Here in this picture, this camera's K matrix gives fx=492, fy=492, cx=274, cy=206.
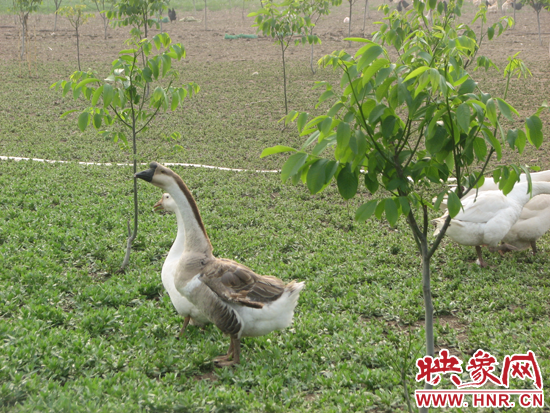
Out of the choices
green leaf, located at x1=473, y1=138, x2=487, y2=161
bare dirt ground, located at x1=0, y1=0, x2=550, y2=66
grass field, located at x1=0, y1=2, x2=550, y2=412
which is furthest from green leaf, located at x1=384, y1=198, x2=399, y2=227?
bare dirt ground, located at x1=0, y1=0, x2=550, y2=66

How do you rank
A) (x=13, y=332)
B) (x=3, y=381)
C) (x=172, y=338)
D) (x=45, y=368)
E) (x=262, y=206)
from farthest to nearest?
(x=262, y=206), (x=172, y=338), (x=13, y=332), (x=45, y=368), (x=3, y=381)

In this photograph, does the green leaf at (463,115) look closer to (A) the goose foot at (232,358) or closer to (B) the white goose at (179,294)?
(A) the goose foot at (232,358)

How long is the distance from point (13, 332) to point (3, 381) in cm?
78

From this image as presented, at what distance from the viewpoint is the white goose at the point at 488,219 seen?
6.51 meters

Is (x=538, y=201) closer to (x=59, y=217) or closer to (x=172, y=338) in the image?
(x=172, y=338)

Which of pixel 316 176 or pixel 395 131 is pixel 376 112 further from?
pixel 316 176

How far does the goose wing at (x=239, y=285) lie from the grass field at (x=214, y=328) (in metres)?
0.54

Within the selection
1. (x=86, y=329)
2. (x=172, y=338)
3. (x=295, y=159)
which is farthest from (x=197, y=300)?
(x=295, y=159)

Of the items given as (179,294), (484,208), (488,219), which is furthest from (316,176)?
(484,208)

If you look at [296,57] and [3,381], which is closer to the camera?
[3,381]

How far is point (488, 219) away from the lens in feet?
21.6

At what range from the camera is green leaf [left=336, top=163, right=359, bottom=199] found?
2.58 meters

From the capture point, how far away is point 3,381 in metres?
3.59

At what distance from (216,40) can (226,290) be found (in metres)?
25.6
